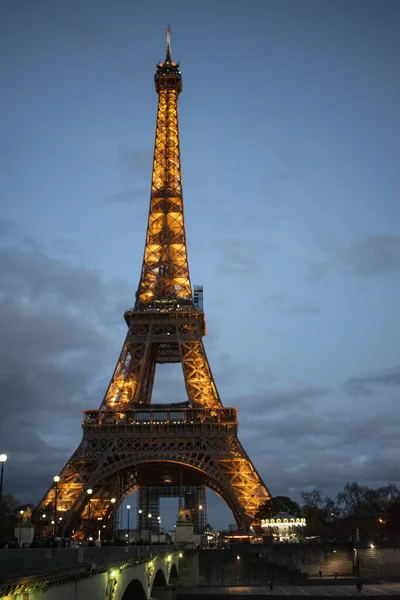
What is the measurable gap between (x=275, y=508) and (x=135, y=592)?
3757cm

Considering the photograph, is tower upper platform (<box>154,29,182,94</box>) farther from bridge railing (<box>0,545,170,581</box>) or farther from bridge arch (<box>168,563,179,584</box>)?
bridge railing (<box>0,545,170,581</box>)

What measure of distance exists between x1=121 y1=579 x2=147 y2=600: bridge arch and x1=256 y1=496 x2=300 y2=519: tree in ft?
98.3

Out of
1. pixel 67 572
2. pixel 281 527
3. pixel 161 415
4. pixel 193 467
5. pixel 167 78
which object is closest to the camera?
pixel 67 572

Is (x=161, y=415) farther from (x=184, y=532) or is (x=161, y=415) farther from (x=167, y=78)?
(x=167, y=78)

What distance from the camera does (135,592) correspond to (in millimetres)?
35781

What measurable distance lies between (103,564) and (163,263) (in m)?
62.5

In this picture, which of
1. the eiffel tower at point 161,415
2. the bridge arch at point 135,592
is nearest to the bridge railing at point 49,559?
the bridge arch at point 135,592

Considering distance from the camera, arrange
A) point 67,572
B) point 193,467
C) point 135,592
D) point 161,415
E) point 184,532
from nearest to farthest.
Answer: point 67,572
point 135,592
point 184,532
point 193,467
point 161,415

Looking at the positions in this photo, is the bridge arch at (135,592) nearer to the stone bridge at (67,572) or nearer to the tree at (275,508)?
the stone bridge at (67,572)

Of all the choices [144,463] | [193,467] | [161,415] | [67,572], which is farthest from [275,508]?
[67,572]

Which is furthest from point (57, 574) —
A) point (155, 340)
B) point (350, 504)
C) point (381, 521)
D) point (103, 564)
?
point (350, 504)

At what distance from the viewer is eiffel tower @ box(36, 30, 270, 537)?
6581 centimetres

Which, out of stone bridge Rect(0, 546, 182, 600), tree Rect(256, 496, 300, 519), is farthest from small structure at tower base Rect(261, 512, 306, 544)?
stone bridge Rect(0, 546, 182, 600)

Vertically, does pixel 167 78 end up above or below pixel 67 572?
above
